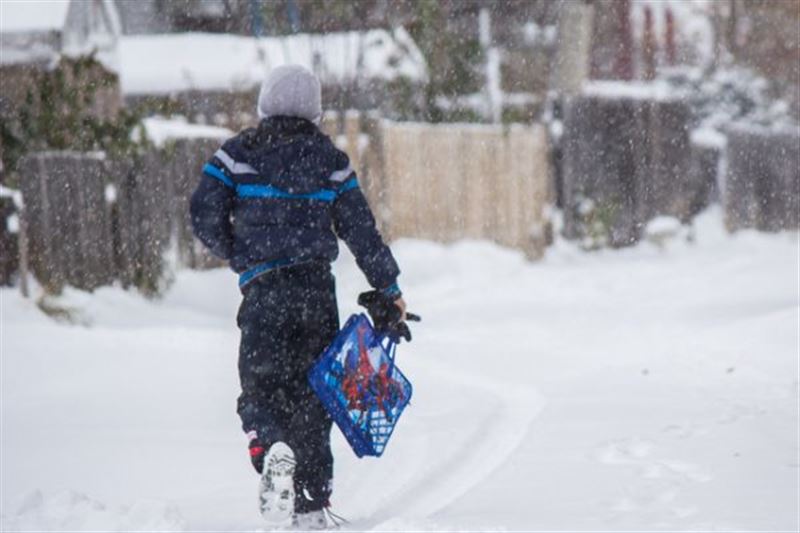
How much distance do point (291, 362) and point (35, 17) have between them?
1381cm

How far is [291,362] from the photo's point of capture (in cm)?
469

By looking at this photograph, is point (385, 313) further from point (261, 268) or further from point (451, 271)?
point (451, 271)

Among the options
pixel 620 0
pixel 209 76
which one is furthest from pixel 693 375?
pixel 620 0

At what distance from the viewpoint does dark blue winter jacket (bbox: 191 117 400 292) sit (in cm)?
461

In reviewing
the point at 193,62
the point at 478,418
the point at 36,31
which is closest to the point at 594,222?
the point at 36,31

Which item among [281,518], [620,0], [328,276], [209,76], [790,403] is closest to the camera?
[281,518]

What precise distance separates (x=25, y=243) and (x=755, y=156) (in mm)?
13453

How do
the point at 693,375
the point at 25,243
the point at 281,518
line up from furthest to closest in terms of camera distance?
the point at 25,243, the point at 693,375, the point at 281,518

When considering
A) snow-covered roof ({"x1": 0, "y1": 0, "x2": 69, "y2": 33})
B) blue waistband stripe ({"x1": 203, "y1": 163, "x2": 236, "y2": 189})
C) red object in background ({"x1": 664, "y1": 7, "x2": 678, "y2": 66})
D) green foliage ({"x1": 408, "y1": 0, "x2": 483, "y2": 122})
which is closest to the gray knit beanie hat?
blue waistband stripe ({"x1": 203, "y1": 163, "x2": 236, "y2": 189})

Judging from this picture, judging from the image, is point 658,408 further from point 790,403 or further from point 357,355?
point 357,355

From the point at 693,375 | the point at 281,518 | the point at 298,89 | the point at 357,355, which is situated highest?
the point at 298,89

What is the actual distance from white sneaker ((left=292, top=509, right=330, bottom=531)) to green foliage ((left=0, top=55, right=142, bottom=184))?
25.5ft

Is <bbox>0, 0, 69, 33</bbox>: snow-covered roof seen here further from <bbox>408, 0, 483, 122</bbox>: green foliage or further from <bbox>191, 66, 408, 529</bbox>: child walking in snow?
<bbox>191, 66, 408, 529</bbox>: child walking in snow

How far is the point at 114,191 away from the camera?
12453 millimetres
